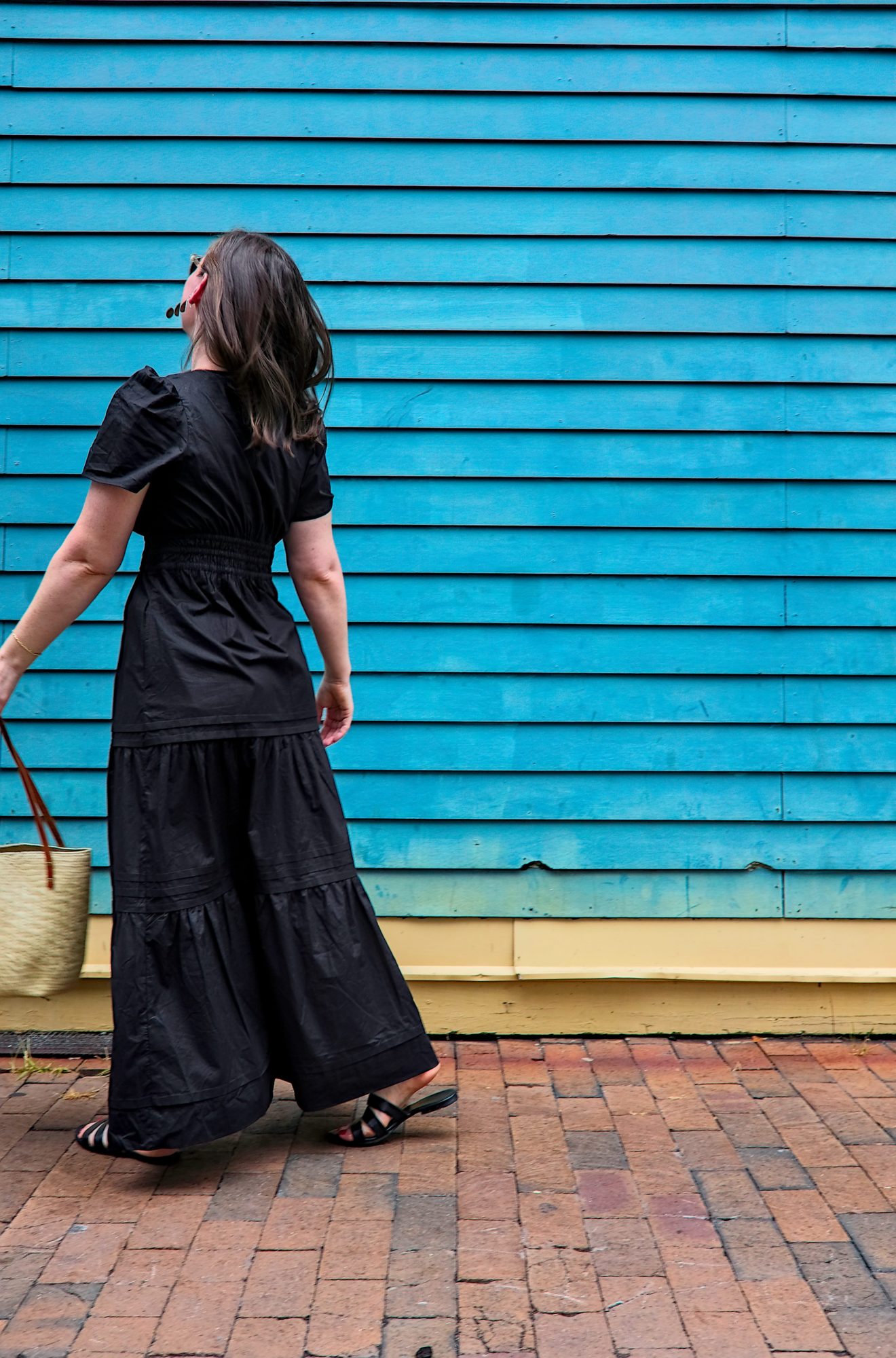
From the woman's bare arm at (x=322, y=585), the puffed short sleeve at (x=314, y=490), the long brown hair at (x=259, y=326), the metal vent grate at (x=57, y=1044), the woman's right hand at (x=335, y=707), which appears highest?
the long brown hair at (x=259, y=326)

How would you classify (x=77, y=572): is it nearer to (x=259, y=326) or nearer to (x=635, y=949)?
(x=259, y=326)

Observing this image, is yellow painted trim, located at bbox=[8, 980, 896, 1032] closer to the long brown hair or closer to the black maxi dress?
the black maxi dress

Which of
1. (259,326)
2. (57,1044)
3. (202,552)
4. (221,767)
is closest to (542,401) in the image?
(259,326)

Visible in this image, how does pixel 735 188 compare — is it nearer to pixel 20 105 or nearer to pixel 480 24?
pixel 480 24

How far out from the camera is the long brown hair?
8.91 ft

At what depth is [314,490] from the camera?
9.62ft

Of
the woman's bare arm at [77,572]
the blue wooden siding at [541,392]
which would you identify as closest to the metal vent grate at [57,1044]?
the blue wooden siding at [541,392]

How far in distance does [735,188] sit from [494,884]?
2.16 m

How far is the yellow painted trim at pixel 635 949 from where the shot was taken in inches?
144

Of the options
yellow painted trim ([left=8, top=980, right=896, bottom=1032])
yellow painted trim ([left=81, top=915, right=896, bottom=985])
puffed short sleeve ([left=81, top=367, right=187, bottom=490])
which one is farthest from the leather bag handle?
yellow painted trim ([left=8, top=980, right=896, bottom=1032])

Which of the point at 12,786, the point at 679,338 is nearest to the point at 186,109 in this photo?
the point at 679,338

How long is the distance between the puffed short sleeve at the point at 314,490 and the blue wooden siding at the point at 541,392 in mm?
661

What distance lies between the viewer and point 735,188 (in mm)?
Answer: 3615

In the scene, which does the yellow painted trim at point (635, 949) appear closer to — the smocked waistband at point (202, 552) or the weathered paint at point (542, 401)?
the weathered paint at point (542, 401)
